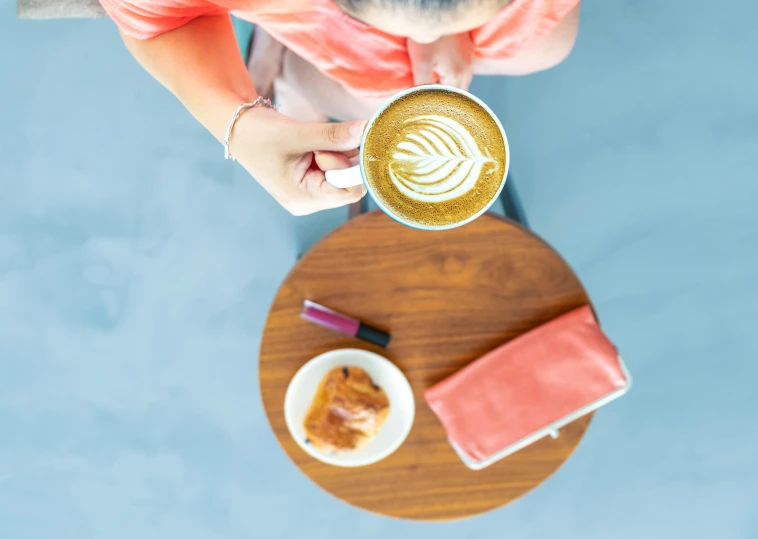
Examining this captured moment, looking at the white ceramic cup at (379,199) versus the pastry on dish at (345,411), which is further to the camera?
the pastry on dish at (345,411)

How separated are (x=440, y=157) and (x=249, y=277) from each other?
1115 mm

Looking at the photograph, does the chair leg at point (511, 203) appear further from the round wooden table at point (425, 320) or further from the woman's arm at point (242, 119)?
the woman's arm at point (242, 119)

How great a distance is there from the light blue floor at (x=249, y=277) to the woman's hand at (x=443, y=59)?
736mm

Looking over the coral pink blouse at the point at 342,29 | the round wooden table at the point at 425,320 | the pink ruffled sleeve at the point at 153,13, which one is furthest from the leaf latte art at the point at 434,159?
the round wooden table at the point at 425,320

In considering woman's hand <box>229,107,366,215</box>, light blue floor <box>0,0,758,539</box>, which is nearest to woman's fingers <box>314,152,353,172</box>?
woman's hand <box>229,107,366,215</box>

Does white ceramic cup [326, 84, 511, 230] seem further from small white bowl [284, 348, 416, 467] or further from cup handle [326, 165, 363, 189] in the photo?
small white bowl [284, 348, 416, 467]

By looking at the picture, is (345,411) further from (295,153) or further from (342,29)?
(342,29)

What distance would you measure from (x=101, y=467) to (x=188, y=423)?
0.95 ft

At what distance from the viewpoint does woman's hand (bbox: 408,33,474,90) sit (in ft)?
2.85

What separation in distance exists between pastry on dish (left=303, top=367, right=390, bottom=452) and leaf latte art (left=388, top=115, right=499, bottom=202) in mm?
572

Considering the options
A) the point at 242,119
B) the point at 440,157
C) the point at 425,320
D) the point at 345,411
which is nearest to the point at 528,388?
the point at 425,320

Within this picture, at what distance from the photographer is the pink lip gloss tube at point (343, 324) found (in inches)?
43.5

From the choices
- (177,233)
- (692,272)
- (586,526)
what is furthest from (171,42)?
(586,526)

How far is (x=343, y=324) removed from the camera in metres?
1.11
